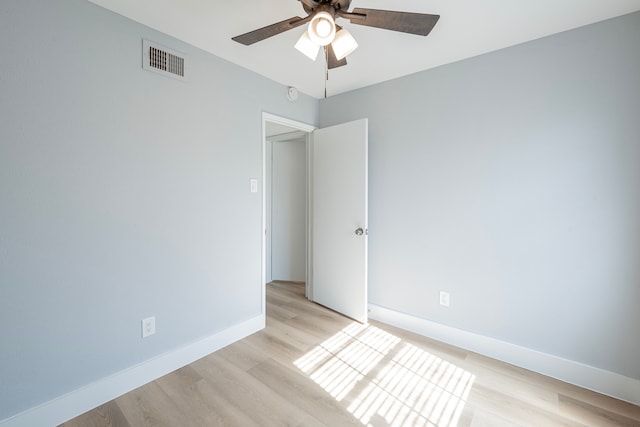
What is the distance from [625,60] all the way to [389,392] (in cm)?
256

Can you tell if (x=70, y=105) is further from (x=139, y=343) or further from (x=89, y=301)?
(x=139, y=343)

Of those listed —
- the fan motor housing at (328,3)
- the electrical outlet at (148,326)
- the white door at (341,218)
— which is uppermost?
the fan motor housing at (328,3)

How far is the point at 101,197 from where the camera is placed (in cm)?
166

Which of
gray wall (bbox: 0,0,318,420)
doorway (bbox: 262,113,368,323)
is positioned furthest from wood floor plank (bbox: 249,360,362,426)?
doorway (bbox: 262,113,368,323)

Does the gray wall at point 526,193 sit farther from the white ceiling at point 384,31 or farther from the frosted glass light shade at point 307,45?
the frosted glass light shade at point 307,45

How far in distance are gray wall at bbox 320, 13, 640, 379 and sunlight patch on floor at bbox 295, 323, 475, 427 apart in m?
0.47

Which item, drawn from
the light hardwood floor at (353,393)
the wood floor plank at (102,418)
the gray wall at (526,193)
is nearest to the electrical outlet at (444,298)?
the gray wall at (526,193)

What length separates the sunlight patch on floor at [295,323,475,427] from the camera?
163cm

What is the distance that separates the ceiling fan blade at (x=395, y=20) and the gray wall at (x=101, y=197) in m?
1.39

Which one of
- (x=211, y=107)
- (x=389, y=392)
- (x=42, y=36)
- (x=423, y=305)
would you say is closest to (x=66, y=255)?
(x=42, y=36)

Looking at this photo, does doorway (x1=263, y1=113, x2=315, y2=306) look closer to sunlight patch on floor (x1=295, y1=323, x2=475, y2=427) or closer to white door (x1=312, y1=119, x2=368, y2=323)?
white door (x1=312, y1=119, x2=368, y2=323)

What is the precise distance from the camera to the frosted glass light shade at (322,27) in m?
1.22

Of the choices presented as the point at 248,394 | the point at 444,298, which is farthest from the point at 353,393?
the point at 444,298

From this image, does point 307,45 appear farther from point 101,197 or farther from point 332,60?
Answer: point 101,197
